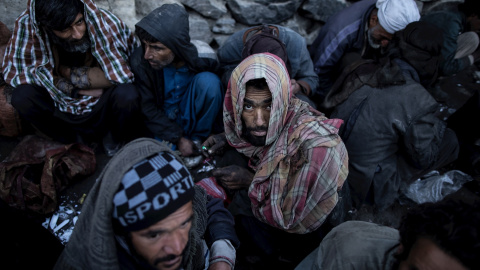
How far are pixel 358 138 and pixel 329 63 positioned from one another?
5.39 feet

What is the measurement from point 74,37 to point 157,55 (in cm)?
80

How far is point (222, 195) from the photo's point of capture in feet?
8.30

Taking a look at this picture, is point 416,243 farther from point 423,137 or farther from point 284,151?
point 423,137

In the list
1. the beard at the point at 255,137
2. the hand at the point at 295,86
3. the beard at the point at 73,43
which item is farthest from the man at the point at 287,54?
the beard at the point at 73,43

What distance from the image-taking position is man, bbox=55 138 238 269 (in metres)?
1.04

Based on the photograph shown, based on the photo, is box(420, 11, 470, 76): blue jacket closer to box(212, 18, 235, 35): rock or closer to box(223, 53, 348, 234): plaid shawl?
box(212, 18, 235, 35): rock

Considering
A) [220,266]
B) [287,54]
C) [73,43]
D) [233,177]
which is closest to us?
[220,266]

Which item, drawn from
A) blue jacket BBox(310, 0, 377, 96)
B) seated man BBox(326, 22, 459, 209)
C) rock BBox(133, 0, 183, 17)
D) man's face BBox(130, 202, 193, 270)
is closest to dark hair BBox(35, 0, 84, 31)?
rock BBox(133, 0, 183, 17)

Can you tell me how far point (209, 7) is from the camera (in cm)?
364

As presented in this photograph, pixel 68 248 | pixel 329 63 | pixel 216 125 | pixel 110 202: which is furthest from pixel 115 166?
pixel 329 63

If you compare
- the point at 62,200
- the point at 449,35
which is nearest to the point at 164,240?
the point at 62,200

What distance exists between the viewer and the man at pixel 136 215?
1.04 meters

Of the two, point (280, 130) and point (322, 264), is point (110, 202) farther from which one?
point (280, 130)

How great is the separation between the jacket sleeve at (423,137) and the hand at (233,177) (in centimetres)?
151
